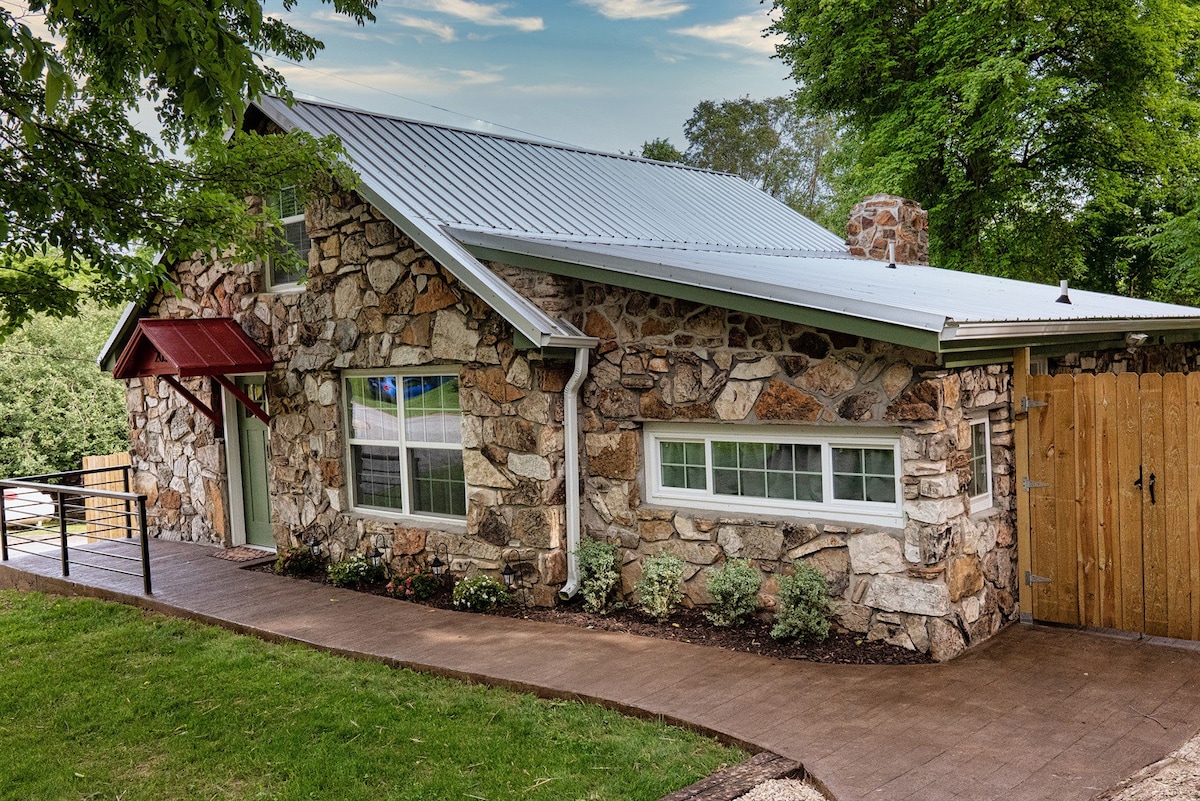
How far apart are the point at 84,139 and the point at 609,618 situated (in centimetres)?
538

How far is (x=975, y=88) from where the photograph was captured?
53.4 feet

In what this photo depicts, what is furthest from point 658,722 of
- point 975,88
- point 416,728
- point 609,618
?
point 975,88

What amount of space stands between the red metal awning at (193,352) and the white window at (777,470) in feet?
14.8

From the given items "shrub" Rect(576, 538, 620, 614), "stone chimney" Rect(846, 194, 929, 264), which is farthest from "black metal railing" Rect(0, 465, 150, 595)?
"stone chimney" Rect(846, 194, 929, 264)

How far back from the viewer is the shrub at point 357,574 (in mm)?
8680

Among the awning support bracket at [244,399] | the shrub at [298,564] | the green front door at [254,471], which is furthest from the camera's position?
the green front door at [254,471]

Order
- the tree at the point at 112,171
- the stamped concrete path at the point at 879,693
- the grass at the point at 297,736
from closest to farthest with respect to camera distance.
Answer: the stamped concrete path at the point at 879,693, the grass at the point at 297,736, the tree at the point at 112,171

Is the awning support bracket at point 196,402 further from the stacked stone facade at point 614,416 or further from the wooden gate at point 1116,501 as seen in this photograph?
the wooden gate at point 1116,501

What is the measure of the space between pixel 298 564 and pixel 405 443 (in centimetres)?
182

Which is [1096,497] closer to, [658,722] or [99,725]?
[658,722]

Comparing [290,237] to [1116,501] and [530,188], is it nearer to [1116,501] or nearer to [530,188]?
[530,188]

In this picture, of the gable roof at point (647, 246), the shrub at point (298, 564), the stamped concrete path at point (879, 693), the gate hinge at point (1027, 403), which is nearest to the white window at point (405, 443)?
the shrub at point (298, 564)

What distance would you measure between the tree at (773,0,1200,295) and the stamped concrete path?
13.1m

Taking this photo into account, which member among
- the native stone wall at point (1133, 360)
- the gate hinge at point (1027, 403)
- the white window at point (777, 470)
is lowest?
the white window at point (777, 470)
